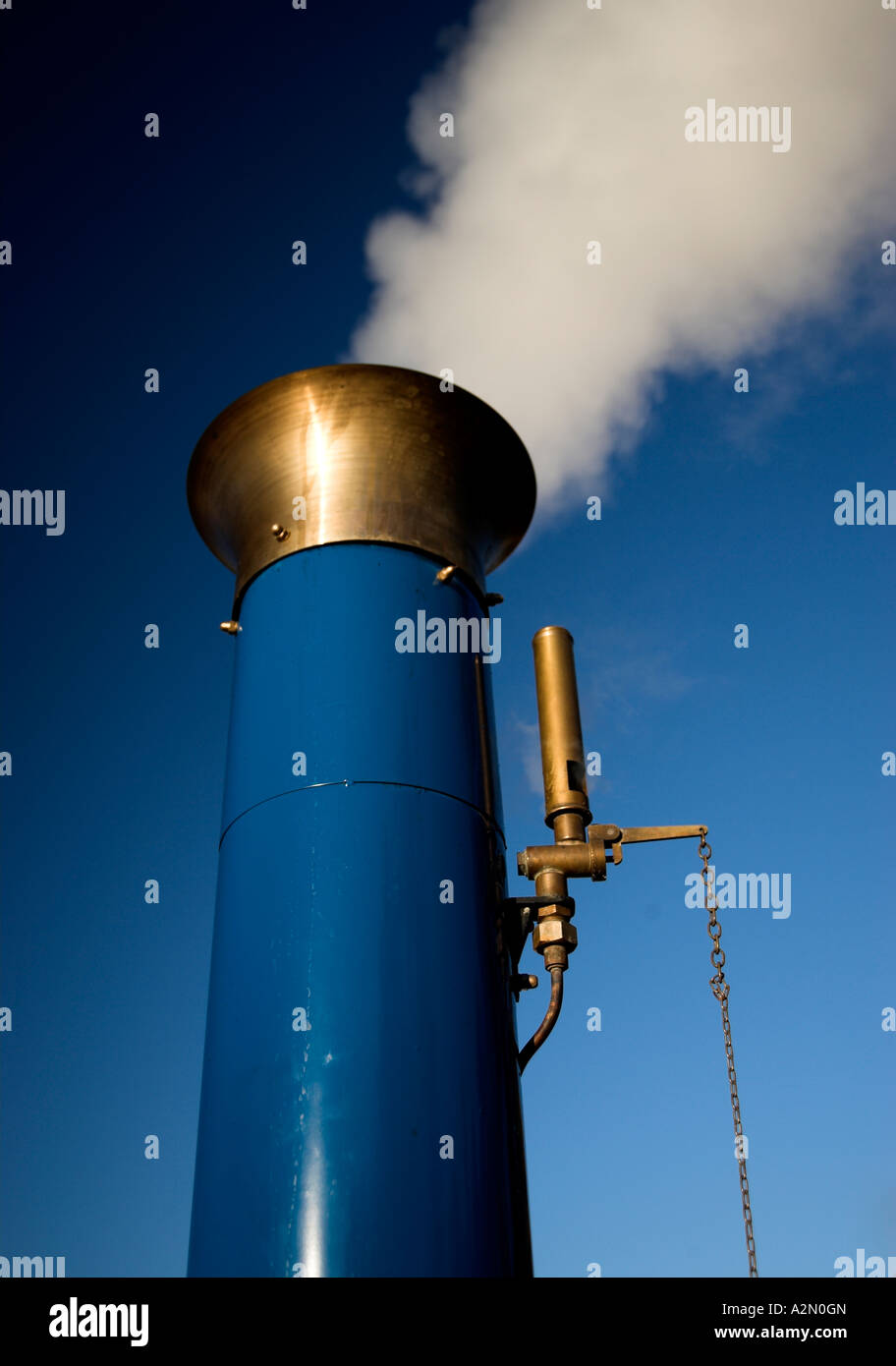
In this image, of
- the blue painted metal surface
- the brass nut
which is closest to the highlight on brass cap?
the blue painted metal surface

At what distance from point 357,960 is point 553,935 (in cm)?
110

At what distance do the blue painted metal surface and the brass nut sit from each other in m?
0.26

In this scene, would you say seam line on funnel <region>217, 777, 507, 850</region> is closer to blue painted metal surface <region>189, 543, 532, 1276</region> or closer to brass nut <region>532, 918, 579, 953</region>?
blue painted metal surface <region>189, 543, 532, 1276</region>

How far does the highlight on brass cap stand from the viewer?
6.68 meters

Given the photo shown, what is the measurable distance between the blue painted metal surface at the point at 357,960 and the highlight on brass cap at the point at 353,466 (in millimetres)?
168

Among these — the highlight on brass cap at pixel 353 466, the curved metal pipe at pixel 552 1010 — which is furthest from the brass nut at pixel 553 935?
the highlight on brass cap at pixel 353 466

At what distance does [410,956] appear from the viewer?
220 inches

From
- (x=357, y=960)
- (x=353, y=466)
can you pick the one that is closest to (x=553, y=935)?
(x=357, y=960)

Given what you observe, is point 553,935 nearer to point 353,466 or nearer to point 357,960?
point 357,960

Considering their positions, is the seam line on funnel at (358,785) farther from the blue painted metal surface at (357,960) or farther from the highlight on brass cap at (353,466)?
the highlight on brass cap at (353,466)

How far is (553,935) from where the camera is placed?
20.4ft
